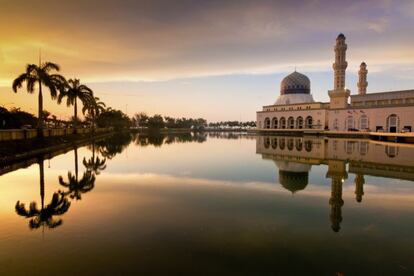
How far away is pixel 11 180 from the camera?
1366 cm

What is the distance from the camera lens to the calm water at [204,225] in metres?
5.71

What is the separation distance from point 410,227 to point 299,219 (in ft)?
10.0

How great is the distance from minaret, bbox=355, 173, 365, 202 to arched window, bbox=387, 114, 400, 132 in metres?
52.8

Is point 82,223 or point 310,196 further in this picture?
point 310,196

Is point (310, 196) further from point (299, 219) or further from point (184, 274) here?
point (184, 274)

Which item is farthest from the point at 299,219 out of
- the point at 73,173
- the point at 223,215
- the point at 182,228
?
the point at 73,173

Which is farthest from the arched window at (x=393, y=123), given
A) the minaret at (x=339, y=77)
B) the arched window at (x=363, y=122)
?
the minaret at (x=339, y=77)

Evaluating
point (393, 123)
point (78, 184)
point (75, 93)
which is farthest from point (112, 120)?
point (78, 184)

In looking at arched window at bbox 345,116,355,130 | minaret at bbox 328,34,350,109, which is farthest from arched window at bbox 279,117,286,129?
arched window at bbox 345,116,355,130

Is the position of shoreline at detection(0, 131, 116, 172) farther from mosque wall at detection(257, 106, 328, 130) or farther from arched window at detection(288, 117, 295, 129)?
arched window at detection(288, 117, 295, 129)

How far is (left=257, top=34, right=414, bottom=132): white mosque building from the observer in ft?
200

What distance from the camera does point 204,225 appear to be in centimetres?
790

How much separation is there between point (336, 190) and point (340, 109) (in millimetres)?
68176

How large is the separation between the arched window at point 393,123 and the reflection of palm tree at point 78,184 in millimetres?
63625
